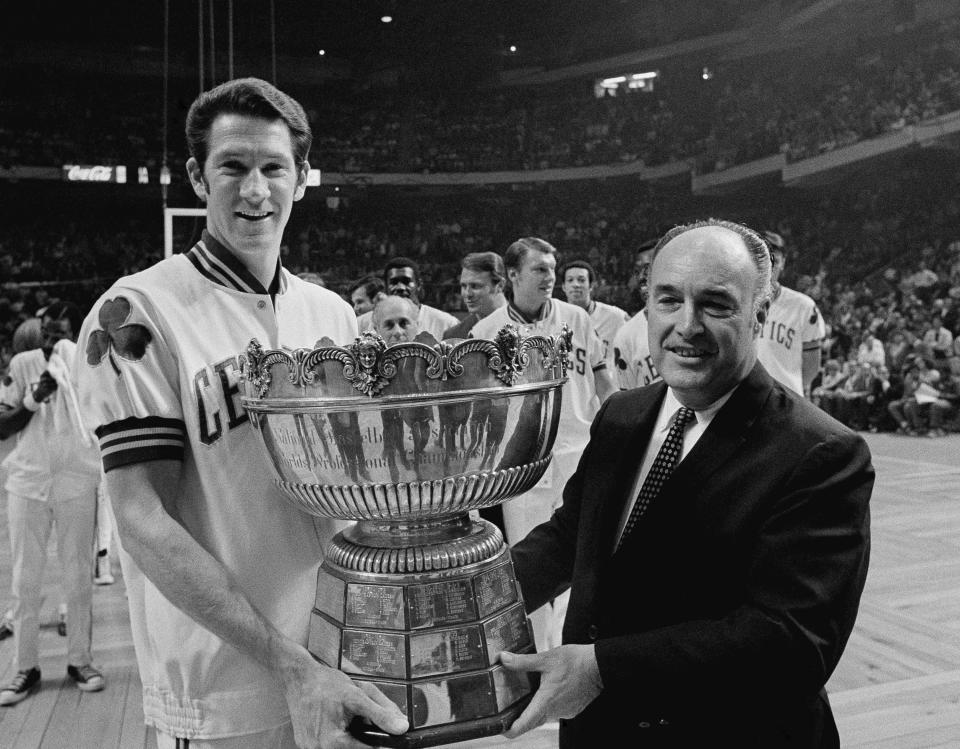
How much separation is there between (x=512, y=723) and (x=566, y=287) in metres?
3.90

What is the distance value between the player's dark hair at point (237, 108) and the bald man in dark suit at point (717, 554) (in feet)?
1.75

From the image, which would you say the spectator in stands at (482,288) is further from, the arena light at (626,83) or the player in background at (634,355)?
the arena light at (626,83)

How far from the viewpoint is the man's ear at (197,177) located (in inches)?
A: 44.3

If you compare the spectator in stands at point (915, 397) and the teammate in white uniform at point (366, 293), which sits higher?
the teammate in white uniform at point (366, 293)

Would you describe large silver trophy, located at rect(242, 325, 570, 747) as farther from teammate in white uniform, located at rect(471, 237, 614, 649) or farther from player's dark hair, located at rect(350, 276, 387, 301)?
player's dark hair, located at rect(350, 276, 387, 301)

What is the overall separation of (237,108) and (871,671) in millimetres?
2885

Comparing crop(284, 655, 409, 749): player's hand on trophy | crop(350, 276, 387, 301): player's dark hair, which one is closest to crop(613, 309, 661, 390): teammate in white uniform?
crop(350, 276, 387, 301): player's dark hair

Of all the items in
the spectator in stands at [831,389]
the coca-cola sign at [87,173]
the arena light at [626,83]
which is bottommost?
the spectator in stands at [831,389]

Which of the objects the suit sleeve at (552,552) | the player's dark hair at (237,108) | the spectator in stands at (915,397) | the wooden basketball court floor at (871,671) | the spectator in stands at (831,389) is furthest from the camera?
the spectator in stands at (831,389)

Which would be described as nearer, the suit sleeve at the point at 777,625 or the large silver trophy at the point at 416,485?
the large silver trophy at the point at 416,485

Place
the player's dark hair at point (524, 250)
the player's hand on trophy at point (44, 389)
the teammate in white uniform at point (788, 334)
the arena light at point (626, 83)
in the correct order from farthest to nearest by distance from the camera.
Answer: the arena light at point (626, 83)
the teammate in white uniform at point (788, 334)
the player's dark hair at point (524, 250)
the player's hand on trophy at point (44, 389)

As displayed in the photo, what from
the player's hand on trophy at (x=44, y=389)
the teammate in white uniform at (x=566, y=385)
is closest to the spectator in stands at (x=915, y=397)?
the teammate in white uniform at (x=566, y=385)

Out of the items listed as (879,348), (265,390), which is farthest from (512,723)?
(879,348)

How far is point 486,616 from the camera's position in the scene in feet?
3.28
